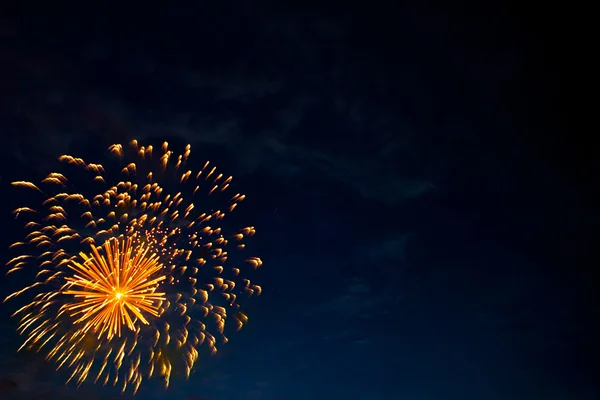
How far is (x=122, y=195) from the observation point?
26422 mm

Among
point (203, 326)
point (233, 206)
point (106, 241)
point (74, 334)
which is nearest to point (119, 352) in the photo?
point (74, 334)

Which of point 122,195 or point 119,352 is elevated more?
point 122,195

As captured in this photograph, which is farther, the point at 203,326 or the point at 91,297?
the point at 203,326

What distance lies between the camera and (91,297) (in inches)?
1019

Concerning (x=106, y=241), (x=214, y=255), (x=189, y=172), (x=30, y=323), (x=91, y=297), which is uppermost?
(x=189, y=172)

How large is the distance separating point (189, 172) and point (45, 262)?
10.4m

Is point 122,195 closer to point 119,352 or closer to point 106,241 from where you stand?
point 106,241

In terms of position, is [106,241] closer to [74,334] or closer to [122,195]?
[122,195]

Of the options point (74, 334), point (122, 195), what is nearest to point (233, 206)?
point (122, 195)

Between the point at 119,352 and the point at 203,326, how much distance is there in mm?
5444

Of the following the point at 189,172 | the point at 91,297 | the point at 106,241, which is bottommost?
the point at 91,297

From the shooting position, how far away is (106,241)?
26359mm

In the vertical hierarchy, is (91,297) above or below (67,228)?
below

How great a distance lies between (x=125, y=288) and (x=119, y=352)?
14.0ft
